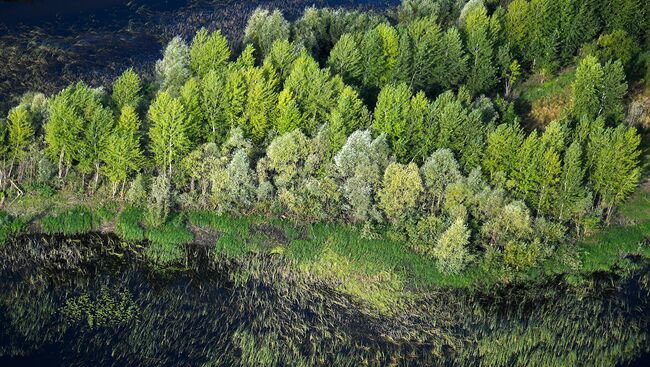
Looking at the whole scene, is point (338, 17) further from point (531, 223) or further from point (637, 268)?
point (637, 268)

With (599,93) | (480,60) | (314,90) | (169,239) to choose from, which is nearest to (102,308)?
(169,239)

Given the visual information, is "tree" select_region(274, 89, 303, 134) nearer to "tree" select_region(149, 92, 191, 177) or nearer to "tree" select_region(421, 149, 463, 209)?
"tree" select_region(149, 92, 191, 177)

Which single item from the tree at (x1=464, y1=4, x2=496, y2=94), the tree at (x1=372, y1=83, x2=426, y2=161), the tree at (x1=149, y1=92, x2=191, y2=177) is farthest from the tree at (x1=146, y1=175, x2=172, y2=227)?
the tree at (x1=464, y1=4, x2=496, y2=94)

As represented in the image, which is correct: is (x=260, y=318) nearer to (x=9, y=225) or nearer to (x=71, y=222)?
(x=71, y=222)

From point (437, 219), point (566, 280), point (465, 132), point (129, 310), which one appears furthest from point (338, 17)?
point (129, 310)

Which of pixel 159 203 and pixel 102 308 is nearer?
pixel 102 308

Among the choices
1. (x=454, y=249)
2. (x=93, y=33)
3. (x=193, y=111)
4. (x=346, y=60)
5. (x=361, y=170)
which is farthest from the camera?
(x=93, y=33)
